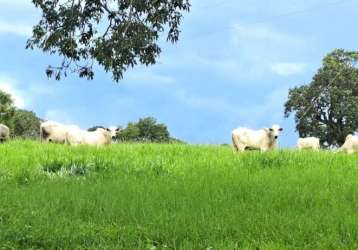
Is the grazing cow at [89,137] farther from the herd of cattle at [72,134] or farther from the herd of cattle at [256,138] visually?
the herd of cattle at [256,138]

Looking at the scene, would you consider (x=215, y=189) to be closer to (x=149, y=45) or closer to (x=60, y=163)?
(x=149, y=45)

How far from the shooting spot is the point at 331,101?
58250 millimetres

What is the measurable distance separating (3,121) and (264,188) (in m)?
45.3

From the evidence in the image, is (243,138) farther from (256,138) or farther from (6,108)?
(6,108)

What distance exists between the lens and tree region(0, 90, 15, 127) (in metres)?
55.0

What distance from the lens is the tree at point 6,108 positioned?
5497 centimetres

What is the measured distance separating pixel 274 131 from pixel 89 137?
647cm

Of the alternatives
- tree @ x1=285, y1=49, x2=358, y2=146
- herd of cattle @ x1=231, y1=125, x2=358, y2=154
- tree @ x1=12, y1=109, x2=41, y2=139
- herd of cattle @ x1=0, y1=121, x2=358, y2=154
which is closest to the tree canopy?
tree @ x1=12, y1=109, x2=41, y2=139

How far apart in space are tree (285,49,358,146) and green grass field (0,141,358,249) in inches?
1619

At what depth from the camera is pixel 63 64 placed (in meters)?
12.8

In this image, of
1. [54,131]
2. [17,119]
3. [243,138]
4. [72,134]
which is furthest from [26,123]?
[243,138]

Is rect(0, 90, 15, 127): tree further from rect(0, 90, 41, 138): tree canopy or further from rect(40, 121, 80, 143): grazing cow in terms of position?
rect(40, 121, 80, 143): grazing cow

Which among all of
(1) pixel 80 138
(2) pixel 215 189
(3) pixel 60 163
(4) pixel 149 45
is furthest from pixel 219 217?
(1) pixel 80 138

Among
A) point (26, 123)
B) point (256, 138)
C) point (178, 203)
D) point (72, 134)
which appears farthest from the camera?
point (26, 123)
